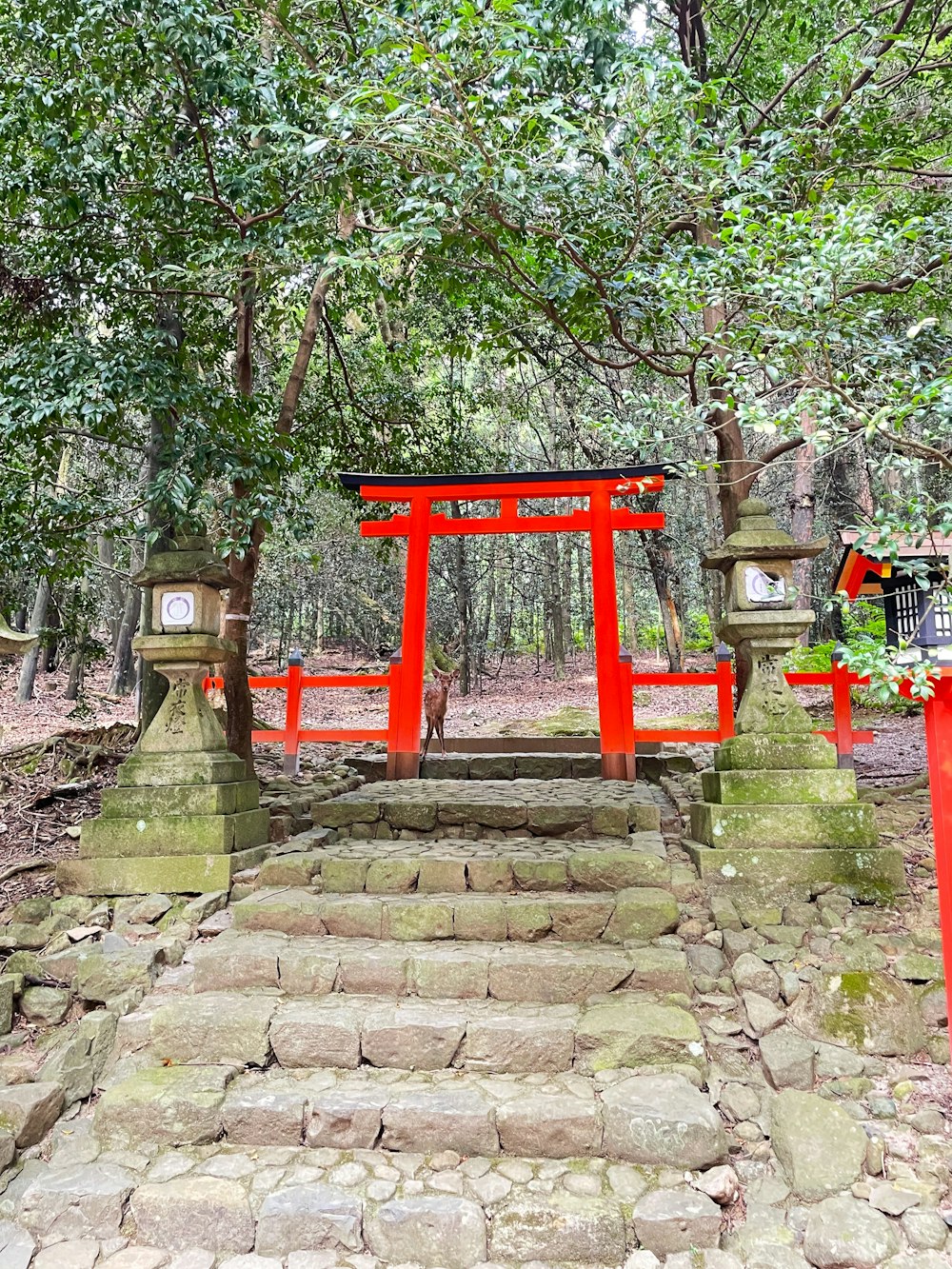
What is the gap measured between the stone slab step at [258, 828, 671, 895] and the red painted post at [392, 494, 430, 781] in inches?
117

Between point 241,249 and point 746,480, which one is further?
point 746,480

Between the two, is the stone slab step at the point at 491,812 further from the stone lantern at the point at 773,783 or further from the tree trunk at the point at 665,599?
the tree trunk at the point at 665,599

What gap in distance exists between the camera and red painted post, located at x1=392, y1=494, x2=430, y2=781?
8117 millimetres

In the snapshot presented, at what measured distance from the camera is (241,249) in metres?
5.15

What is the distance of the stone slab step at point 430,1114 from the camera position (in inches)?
122

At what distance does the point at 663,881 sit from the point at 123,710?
40.7 feet

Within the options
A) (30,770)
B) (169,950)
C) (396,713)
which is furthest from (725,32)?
(30,770)

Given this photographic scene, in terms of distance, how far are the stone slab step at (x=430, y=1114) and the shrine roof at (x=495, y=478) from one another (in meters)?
5.77

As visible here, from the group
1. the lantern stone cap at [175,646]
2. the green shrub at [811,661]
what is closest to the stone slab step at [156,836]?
the lantern stone cap at [175,646]

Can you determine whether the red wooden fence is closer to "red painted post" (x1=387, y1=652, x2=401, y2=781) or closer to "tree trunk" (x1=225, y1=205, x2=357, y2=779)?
"red painted post" (x1=387, y1=652, x2=401, y2=781)

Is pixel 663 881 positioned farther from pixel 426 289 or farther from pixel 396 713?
pixel 426 289

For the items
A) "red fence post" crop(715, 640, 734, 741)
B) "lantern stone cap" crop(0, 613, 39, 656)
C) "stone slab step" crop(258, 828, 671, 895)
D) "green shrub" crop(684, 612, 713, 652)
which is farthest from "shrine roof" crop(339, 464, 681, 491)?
"green shrub" crop(684, 612, 713, 652)

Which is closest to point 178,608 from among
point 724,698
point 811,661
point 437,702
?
point 437,702

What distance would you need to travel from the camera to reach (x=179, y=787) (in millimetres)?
5051
